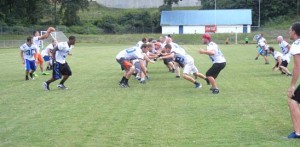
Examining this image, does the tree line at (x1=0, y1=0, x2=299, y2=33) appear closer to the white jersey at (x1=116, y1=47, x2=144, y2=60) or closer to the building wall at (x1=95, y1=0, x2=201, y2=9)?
the building wall at (x1=95, y1=0, x2=201, y2=9)

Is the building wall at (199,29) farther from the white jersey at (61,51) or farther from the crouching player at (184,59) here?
the white jersey at (61,51)

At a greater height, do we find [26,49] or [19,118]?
[26,49]

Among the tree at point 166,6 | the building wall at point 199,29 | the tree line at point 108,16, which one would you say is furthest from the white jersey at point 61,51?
the tree at point 166,6

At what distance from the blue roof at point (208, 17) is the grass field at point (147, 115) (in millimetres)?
72634

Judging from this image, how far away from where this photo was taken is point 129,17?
9994cm

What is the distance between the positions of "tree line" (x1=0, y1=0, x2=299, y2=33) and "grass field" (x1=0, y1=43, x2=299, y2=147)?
67.7 m

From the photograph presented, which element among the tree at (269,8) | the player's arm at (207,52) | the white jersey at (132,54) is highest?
the tree at (269,8)

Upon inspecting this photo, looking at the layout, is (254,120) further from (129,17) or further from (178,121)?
(129,17)

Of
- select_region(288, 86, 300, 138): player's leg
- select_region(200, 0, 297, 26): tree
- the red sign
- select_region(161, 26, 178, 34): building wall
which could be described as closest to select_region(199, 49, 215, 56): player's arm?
select_region(288, 86, 300, 138): player's leg

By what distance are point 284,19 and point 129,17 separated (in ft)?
103

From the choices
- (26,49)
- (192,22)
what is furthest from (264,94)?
(192,22)

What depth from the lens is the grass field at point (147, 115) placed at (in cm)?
866

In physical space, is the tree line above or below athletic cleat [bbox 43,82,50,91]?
above

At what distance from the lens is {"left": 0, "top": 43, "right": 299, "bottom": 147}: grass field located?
866 cm
